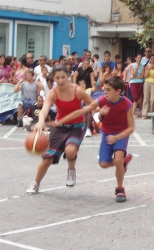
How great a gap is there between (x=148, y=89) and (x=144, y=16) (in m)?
3.10

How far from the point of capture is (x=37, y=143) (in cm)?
807

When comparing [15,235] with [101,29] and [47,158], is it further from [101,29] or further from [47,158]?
[101,29]

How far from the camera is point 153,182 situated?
995 cm

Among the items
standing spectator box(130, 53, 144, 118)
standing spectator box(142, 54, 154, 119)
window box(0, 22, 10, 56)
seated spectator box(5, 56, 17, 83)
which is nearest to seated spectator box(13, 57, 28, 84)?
seated spectator box(5, 56, 17, 83)

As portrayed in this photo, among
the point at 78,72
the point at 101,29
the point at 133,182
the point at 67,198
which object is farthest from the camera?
the point at 101,29

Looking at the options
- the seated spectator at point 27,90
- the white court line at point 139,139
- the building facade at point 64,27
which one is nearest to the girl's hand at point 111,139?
the white court line at point 139,139

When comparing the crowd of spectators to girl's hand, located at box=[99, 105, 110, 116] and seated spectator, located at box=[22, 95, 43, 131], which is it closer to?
seated spectator, located at box=[22, 95, 43, 131]

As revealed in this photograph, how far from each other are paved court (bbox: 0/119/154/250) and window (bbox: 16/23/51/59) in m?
13.6

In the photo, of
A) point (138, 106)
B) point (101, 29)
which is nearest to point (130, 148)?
point (138, 106)

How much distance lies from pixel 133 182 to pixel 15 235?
3583mm

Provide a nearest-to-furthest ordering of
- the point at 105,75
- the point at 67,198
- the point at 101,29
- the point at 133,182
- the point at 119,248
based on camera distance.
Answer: the point at 119,248 → the point at 67,198 → the point at 133,182 → the point at 105,75 → the point at 101,29

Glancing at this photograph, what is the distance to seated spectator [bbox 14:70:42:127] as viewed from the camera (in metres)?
17.9

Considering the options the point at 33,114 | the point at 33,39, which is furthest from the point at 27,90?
the point at 33,39

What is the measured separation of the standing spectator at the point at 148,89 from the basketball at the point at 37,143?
37.7ft
